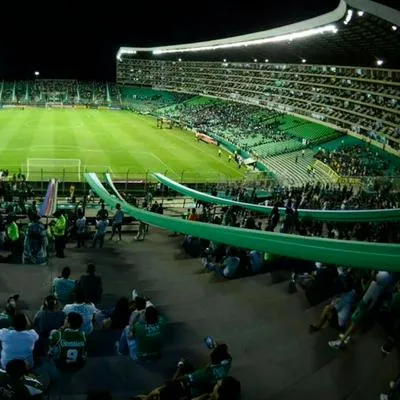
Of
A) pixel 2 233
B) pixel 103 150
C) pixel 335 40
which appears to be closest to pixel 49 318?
pixel 2 233

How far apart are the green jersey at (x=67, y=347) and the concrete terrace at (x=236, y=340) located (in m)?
0.27

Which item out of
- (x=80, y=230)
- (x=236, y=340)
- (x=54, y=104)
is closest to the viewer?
(x=236, y=340)

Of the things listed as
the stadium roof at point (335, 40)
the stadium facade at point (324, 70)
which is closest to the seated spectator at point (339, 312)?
the stadium roof at point (335, 40)

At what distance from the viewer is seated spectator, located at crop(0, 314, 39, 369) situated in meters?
4.91

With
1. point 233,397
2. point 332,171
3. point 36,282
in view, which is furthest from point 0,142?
point 233,397

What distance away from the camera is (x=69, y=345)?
492 cm

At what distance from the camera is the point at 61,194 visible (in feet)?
73.3

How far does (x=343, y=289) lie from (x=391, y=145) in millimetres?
30471

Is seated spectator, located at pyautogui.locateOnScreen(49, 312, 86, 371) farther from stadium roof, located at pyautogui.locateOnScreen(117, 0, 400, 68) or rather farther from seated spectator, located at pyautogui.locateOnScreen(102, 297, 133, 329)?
stadium roof, located at pyautogui.locateOnScreen(117, 0, 400, 68)

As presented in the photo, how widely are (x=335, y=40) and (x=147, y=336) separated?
38994mm

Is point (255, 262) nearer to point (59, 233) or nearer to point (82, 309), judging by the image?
point (82, 309)

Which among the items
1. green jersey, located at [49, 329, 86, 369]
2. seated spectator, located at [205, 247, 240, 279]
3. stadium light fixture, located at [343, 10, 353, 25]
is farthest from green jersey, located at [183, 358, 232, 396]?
stadium light fixture, located at [343, 10, 353, 25]

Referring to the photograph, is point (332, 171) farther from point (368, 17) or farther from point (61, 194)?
point (61, 194)

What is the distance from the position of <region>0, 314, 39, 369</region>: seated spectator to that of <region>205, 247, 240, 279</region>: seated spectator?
12.7 ft
